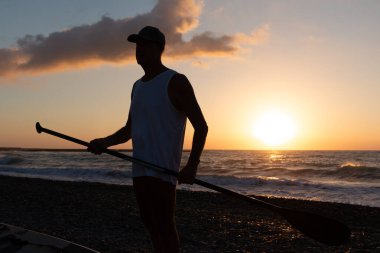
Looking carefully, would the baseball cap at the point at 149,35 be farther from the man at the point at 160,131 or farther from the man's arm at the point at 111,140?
the man's arm at the point at 111,140

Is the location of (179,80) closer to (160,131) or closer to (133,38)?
(160,131)

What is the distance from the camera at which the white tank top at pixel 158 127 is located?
124 inches

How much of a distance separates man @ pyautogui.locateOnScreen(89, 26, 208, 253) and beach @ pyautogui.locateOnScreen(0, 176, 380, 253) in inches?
161

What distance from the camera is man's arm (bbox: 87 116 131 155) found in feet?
12.6

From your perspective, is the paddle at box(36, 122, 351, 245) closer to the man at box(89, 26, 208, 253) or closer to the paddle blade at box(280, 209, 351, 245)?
the paddle blade at box(280, 209, 351, 245)

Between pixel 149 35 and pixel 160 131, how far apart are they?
2.49 feet

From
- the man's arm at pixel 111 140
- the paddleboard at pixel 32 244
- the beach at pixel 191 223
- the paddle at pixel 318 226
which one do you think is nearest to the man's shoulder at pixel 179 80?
the man's arm at pixel 111 140

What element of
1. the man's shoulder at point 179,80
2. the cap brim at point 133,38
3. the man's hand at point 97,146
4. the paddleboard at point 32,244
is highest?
the cap brim at point 133,38

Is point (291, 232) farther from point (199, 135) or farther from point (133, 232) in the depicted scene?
point (199, 135)

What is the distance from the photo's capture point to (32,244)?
4117 millimetres

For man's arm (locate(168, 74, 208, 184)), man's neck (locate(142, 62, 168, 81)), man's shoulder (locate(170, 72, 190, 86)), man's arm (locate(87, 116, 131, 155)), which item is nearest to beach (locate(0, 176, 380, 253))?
man's arm (locate(87, 116, 131, 155))

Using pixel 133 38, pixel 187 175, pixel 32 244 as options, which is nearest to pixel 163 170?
pixel 187 175

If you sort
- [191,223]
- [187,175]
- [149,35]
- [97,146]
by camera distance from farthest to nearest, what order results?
[191,223] < [97,146] < [149,35] < [187,175]

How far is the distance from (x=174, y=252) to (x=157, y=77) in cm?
139
